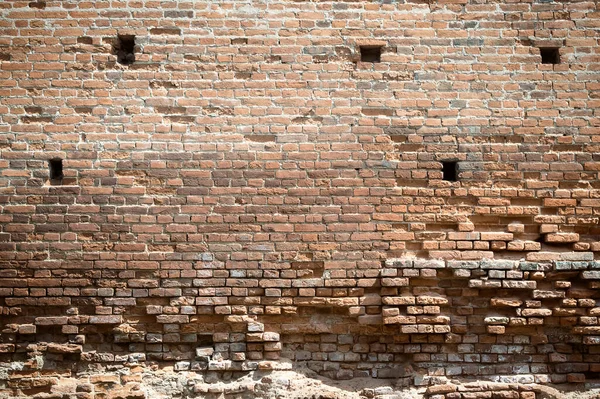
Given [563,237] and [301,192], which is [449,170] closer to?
[563,237]

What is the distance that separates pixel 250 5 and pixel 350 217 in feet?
6.74

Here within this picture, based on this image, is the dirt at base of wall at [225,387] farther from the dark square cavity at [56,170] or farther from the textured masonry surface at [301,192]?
the dark square cavity at [56,170]

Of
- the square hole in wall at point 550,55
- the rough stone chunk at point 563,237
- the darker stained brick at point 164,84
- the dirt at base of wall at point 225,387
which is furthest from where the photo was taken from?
the square hole in wall at point 550,55

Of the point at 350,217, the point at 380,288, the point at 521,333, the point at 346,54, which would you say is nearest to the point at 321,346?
the point at 380,288

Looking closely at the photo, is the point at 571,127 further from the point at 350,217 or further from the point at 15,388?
the point at 15,388

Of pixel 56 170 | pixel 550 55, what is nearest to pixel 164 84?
pixel 56 170

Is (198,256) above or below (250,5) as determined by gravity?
below

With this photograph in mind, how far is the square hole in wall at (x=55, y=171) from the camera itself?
4328 millimetres

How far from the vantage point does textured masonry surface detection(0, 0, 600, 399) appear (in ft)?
13.8

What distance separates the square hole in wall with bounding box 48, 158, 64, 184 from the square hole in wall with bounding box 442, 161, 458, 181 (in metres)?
3.28

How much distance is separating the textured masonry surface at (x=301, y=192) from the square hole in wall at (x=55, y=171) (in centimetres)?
2

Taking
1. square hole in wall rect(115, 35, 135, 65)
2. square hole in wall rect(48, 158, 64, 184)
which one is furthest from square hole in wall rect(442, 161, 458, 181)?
square hole in wall rect(48, 158, 64, 184)

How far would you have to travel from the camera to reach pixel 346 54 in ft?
14.6

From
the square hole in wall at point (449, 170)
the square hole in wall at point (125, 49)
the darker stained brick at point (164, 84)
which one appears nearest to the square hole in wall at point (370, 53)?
the square hole in wall at point (449, 170)
